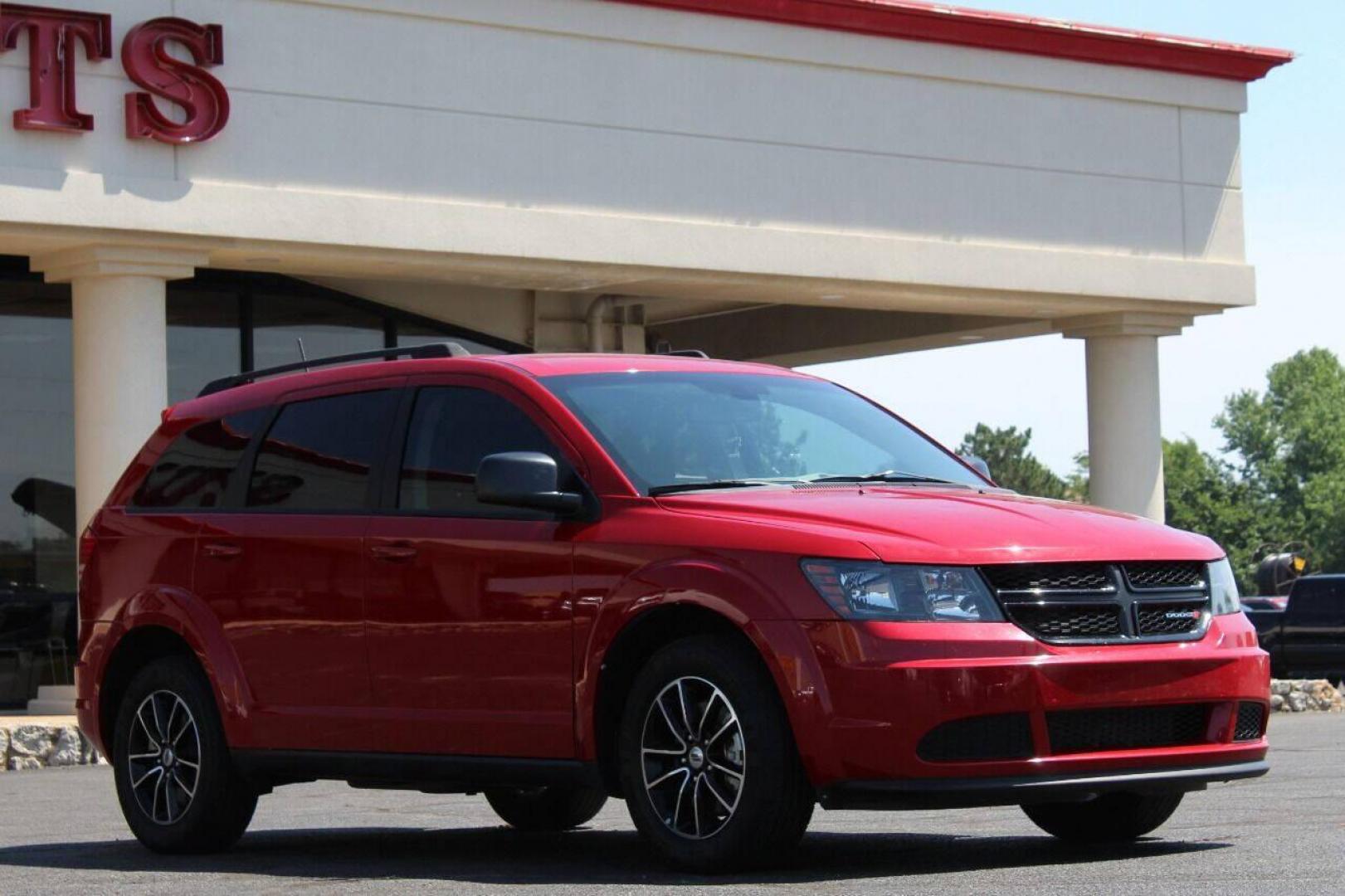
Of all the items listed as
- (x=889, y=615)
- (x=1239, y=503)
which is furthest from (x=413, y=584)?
(x=1239, y=503)

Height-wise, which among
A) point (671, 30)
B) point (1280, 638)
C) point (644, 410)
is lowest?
point (1280, 638)

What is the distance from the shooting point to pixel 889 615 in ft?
24.8

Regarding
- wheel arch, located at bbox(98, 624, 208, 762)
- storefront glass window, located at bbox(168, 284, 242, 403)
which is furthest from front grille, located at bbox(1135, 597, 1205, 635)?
storefront glass window, located at bbox(168, 284, 242, 403)

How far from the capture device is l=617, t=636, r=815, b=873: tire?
7629 millimetres

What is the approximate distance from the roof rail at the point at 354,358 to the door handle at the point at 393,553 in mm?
787

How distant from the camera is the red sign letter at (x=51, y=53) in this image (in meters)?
18.6

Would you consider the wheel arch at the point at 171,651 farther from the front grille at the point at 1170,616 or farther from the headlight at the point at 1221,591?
the headlight at the point at 1221,591

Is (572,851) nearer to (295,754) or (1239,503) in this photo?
(295,754)

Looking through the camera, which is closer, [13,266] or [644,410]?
[644,410]

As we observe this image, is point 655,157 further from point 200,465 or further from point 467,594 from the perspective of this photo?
point 467,594

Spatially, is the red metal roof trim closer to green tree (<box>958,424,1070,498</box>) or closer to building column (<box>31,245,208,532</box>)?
building column (<box>31,245,208,532</box>)

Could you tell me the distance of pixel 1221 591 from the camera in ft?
27.3

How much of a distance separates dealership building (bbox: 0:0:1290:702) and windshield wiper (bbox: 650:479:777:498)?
11.4m

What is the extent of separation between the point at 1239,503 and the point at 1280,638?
11109 centimetres
